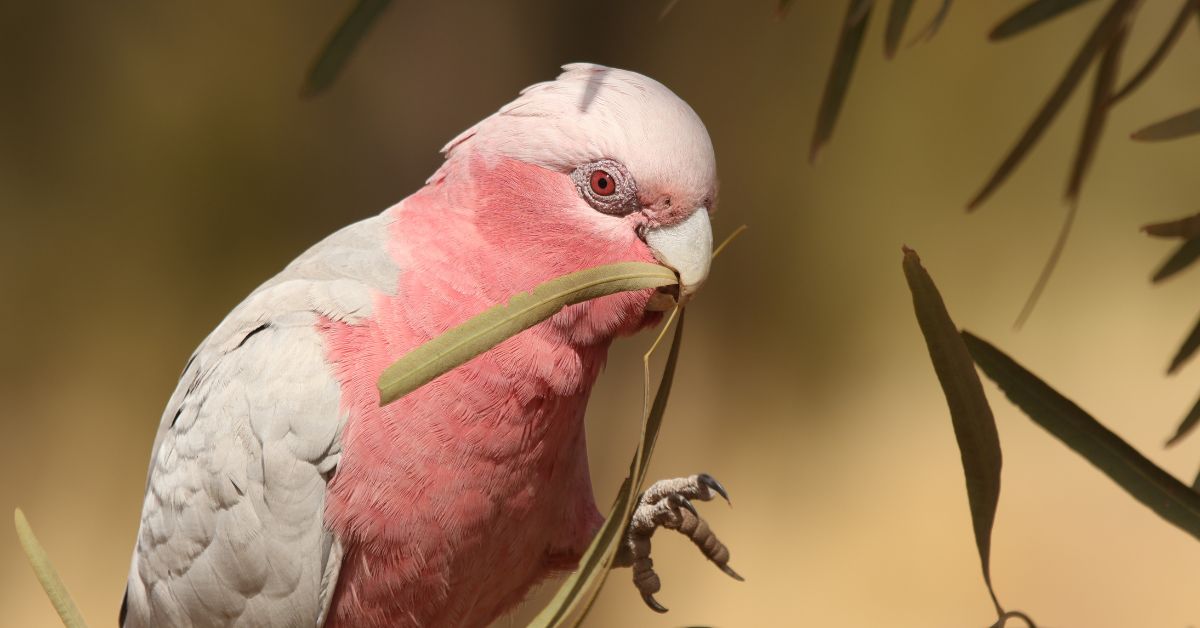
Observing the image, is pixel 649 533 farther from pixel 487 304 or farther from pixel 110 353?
pixel 110 353

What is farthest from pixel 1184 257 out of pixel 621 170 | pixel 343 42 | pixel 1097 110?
pixel 343 42

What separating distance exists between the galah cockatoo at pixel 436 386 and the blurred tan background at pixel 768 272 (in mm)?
2551

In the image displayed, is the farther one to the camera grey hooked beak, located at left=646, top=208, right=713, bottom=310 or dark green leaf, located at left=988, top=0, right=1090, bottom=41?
grey hooked beak, located at left=646, top=208, right=713, bottom=310

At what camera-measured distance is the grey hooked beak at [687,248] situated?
1707mm

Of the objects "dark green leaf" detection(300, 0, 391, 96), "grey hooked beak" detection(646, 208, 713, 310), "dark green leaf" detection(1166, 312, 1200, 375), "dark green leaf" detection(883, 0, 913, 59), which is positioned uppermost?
"dark green leaf" detection(883, 0, 913, 59)

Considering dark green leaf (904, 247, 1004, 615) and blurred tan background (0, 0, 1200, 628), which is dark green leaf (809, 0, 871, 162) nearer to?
dark green leaf (904, 247, 1004, 615)

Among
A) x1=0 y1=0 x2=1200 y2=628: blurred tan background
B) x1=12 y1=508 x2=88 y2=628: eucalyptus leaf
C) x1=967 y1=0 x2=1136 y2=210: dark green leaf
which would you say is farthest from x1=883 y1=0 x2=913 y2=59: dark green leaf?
x1=0 y1=0 x2=1200 y2=628: blurred tan background

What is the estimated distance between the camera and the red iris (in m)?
1.74

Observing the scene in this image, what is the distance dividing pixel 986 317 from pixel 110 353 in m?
3.42

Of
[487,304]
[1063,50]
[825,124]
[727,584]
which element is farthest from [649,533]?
[1063,50]

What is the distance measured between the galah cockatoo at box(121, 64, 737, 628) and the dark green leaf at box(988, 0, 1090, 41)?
56cm

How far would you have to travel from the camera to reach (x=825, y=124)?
53.4 inches

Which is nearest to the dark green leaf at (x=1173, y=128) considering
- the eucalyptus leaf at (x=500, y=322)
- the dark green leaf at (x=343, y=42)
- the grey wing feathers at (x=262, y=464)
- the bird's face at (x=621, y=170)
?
the eucalyptus leaf at (x=500, y=322)

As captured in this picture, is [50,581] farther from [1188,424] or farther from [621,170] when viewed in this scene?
[1188,424]
